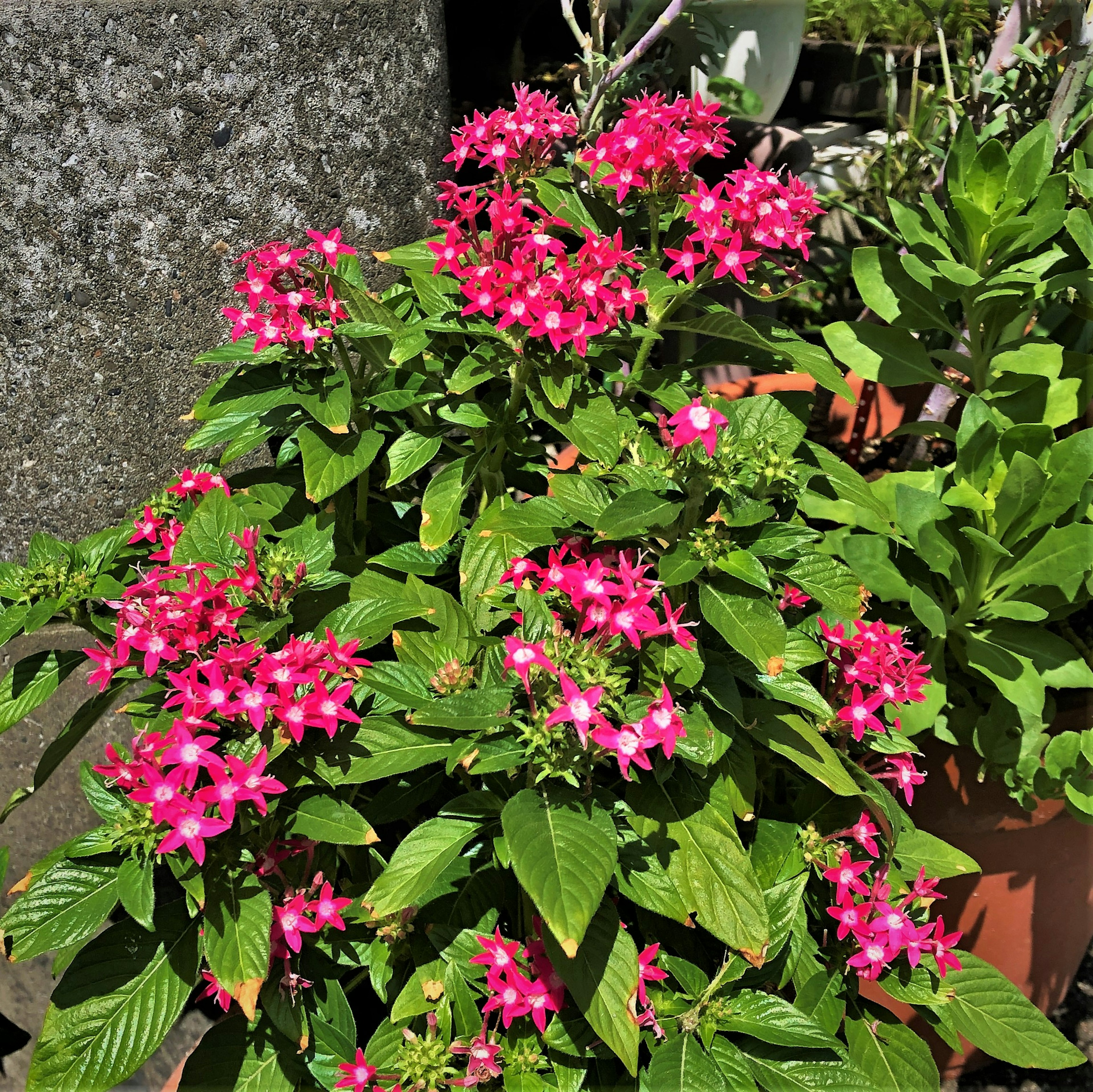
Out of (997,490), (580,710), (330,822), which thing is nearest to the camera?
(580,710)

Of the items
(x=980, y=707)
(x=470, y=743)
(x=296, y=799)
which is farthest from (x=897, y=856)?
(x=296, y=799)

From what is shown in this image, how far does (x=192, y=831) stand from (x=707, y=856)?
0.50m

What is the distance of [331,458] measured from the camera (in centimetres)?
109

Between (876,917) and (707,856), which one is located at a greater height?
(707,856)

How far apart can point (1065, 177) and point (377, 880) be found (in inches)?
50.7

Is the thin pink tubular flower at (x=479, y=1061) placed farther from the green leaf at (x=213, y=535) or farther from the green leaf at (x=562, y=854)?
the green leaf at (x=213, y=535)

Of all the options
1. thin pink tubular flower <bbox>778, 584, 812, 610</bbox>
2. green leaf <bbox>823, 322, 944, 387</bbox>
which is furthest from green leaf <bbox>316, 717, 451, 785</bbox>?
green leaf <bbox>823, 322, 944, 387</bbox>

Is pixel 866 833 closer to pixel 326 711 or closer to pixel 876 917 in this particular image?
→ pixel 876 917

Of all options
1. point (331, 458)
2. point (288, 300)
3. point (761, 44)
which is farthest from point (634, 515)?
point (761, 44)

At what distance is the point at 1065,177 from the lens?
Answer: 1.27m

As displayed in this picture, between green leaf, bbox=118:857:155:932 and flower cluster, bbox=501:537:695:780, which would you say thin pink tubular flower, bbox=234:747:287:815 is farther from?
flower cluster, bbox=501:537:695:780

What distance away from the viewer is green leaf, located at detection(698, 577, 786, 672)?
2.83 ft

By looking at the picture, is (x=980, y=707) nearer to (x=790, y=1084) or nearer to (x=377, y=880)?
(x=790, y=1084)

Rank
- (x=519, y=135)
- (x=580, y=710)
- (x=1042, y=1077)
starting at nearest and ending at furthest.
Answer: (x=580, y=710)
(x=519, y=135)
(x=1042, y=1077)
